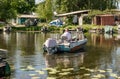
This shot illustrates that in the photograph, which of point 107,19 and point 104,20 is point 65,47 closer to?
point 107,19

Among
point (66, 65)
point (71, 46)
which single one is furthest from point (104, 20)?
point (66, 65)

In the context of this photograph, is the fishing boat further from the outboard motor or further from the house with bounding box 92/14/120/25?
the house with bounding box 92/14/120/25

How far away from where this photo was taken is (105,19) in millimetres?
65875

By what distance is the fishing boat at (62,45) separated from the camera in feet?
84.2

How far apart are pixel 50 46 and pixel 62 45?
1.49m

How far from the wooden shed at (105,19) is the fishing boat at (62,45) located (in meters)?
36.6

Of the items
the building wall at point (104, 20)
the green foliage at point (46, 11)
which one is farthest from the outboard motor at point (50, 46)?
the green foliage at point (46, 11)

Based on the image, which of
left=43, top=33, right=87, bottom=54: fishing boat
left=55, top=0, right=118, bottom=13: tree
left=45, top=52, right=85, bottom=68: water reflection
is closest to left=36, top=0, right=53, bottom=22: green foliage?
left=55, top=0, right=118, bottom=13: tree

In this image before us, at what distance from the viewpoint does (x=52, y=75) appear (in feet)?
58.3

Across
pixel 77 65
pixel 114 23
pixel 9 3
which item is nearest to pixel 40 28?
pixel 9 3

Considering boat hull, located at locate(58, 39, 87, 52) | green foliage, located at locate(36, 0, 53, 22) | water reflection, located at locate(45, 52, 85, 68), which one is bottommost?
water reflection, located at locate(45, 52, 85, 68)

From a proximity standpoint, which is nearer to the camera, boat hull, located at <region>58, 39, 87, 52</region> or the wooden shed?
boat hull, located at <region>58, 39, 87, 52</region>

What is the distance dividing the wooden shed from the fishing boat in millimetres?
36573

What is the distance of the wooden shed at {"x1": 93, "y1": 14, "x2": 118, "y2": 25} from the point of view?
213 feet
